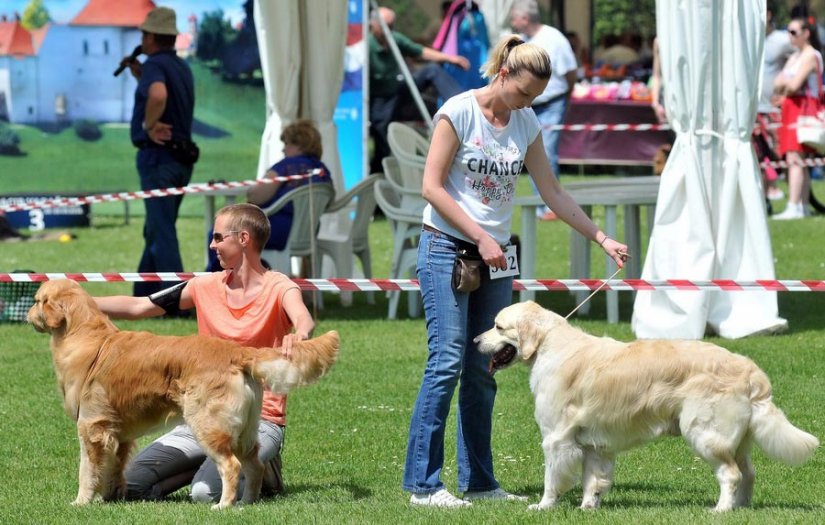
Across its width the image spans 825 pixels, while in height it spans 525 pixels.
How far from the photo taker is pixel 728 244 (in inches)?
353

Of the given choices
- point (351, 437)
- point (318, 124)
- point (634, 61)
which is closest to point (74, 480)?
point (351, 437)

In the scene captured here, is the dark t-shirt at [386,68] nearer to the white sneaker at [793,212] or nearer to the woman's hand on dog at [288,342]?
the white sneaker at [793,212]

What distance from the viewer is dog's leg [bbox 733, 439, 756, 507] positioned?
516cm

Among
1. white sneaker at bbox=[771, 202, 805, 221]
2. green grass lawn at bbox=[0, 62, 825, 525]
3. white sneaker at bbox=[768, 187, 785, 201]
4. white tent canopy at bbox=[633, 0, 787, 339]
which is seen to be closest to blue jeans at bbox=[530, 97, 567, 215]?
green grass lawn at bbox=[0, 62, 825, 525]

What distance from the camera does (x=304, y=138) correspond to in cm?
1050

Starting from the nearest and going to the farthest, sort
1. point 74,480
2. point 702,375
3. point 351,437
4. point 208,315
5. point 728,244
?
point 702,375
point 208,315
point 74,480
point 351,437
point 728,244

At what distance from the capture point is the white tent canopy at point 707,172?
28.9 ft

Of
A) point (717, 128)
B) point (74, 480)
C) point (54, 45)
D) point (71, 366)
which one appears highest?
point (54, 45)

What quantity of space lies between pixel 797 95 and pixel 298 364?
1208cm

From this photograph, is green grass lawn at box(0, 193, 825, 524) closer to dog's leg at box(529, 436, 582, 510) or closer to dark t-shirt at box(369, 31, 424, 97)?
dog's leg at box(529, 436, 582, 510)

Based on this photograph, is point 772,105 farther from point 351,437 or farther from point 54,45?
point 351,437

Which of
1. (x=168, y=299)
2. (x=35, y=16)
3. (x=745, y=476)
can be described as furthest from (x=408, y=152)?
(x=745, y=476)

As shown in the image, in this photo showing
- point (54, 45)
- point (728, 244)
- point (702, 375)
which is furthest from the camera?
→ point (54, 45)

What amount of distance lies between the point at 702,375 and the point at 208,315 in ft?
6.48
